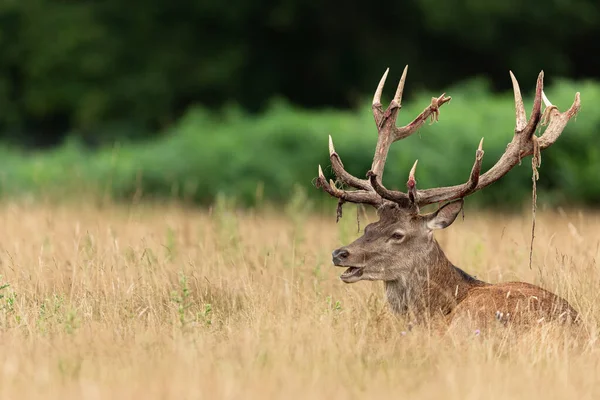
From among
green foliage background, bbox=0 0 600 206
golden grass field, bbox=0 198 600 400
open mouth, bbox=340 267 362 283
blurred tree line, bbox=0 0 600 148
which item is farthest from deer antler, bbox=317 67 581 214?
blurred tree line, bbox=0 0 600 148

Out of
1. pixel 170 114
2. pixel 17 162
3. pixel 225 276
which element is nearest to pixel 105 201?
pixel 225 276

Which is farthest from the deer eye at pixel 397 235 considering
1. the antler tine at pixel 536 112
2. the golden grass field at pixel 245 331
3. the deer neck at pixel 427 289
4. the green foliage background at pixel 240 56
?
the green foliage background at pixel 240 56

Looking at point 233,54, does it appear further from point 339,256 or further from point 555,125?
point 339,256

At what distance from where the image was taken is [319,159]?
1658cm

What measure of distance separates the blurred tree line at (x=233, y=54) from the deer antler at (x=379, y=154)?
1710 cm

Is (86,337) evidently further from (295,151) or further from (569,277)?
(295,151)

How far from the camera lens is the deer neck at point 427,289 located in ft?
22.3

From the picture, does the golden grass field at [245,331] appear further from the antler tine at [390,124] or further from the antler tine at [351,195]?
the antler tine at [390,124]

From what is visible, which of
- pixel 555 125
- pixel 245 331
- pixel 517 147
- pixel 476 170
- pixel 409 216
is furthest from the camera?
pixel 555 125

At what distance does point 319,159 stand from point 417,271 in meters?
9.83

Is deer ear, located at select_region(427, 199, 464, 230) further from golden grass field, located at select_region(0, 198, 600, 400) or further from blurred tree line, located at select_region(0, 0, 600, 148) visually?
blurred tree line, located at select_region(0, 0, 600, 148)

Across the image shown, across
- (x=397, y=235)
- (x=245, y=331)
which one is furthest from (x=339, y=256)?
(x=245, y=331)

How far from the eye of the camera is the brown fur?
6621mm

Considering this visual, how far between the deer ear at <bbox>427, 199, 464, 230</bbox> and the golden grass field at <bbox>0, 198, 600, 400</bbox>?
1.84 feet
